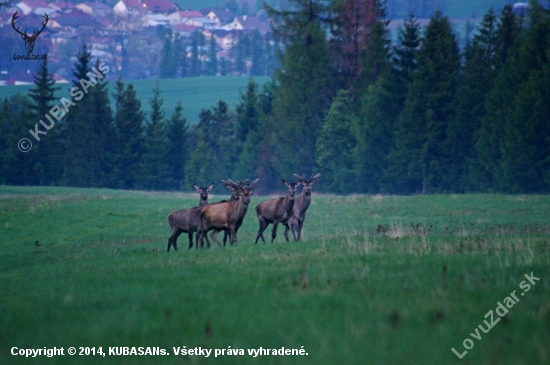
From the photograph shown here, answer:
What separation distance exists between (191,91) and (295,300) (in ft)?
508

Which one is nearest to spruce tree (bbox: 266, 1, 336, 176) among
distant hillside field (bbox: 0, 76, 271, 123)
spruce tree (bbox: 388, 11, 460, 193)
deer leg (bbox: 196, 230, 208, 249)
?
spruce tree (bbox: 388, 11, 460, 193)

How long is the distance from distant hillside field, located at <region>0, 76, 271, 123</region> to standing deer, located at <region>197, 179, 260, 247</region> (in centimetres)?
11619

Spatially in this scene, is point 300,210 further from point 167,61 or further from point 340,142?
point 167,61

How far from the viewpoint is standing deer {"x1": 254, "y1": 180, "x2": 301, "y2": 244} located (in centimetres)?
2392

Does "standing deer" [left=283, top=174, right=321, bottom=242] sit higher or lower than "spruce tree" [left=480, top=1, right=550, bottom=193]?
lower

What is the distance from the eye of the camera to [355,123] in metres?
67.3

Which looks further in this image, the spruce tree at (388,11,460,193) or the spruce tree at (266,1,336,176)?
the spruce tree at (266,1,336,176)

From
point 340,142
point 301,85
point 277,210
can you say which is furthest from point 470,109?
point 277,210

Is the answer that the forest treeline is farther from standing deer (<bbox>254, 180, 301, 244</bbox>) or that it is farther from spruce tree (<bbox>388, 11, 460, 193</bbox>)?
standing deer (<bbox>254, 180, 301, 244</bbox>)

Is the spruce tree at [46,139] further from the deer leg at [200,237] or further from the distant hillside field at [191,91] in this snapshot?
the deer leg at [200,237]

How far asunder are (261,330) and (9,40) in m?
169

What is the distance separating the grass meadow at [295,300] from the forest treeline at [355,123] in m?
32.6

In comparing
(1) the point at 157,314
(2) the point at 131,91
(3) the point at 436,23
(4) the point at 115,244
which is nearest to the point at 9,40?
(2) the point at 131,91

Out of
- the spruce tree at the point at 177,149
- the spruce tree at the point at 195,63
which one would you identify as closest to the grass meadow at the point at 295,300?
the spruce tree at the point at 177,149
